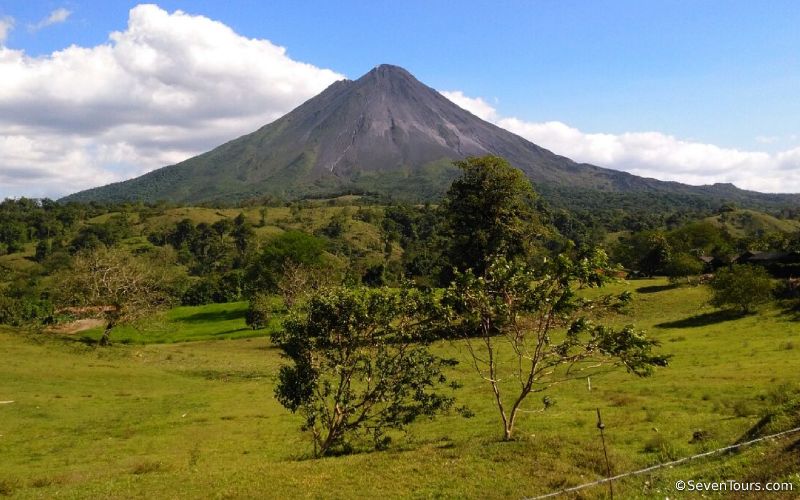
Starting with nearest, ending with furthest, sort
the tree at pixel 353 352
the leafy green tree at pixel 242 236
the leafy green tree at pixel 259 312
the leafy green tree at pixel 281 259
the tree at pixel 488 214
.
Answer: the tree at pixel 353 352 → the tree at pixel 488 214 → the leafy green tree at pixel 259 312 → the leafy green tree at pixel 281 259 → the leafy green tree at pixel 242 236

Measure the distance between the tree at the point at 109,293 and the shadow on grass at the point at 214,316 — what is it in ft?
84.8

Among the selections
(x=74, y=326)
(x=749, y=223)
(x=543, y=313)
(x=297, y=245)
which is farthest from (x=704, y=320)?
(x=749, y=223)

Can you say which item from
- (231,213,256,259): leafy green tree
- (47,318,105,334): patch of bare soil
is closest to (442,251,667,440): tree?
(47,318,105,334): patch of bare soil

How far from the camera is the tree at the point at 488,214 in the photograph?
44.1m

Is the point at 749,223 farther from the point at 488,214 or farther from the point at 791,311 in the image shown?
the point at 488,214

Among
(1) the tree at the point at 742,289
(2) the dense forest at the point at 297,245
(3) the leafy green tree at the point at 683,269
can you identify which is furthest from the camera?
(2) the dense forest at the point at 297,245

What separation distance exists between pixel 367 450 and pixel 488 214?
30017 mm

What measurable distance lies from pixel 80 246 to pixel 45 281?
36.1 m

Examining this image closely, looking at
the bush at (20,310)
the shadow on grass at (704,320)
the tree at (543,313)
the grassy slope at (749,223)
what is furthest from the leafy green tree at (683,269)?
the grassy slope at (749,223)

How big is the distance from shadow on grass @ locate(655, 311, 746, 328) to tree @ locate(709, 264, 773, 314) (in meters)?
0.86

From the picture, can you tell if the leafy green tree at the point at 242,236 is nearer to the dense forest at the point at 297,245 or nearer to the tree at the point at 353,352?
the dense forest at the point at 297,245

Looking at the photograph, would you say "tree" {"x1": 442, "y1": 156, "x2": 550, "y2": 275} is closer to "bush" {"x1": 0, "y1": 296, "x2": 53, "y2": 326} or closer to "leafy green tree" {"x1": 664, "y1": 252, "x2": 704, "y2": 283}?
"leafy green tree" {"x1": 664, "y1": 252, "x2": 704, "y2": 283}

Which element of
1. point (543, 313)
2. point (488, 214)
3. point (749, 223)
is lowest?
point (543, 313)

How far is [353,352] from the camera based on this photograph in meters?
17.5
